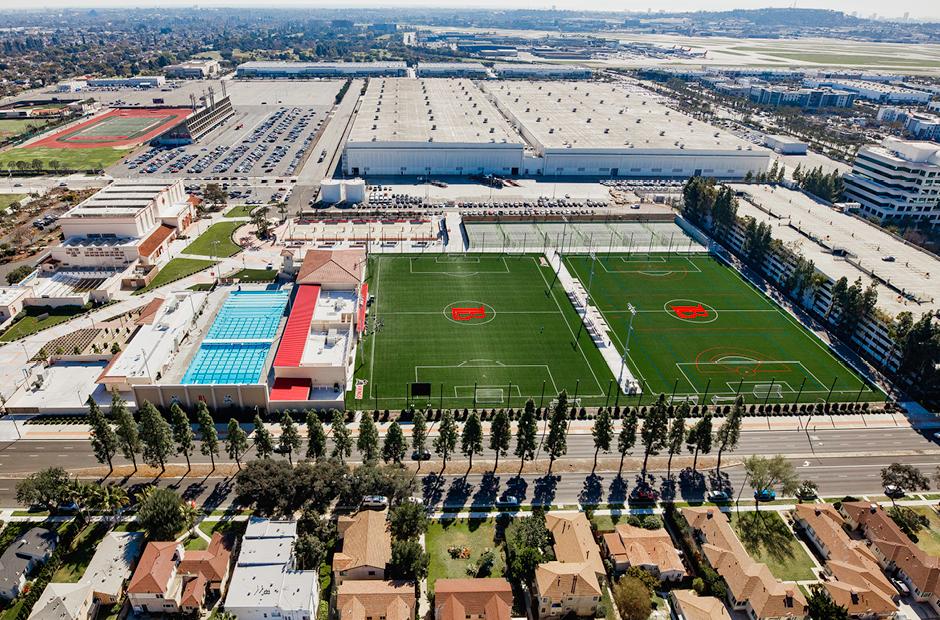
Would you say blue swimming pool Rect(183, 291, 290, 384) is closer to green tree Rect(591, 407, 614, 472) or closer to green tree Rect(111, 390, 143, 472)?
green tree Rect(111, 390, 143, 472)

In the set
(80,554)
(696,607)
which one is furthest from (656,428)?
(80,554)

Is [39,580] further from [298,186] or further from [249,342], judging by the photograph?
[298,186]

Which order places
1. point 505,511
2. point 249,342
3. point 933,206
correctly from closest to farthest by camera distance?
point 505,511 < point 249,342 < point 933,206

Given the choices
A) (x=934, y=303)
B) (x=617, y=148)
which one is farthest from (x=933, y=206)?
(x=617, y=148)

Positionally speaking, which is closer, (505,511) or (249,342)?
(505,511)

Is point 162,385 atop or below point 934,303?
below

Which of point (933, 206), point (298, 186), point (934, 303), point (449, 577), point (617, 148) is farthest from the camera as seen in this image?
point (617, 148)

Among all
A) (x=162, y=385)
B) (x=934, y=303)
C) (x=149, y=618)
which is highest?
(x=934, y=303)
